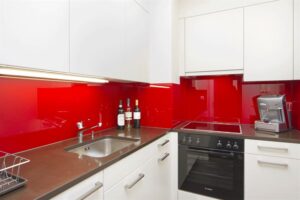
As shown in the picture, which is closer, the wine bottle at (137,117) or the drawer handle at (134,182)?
the drawer handle at (134,182)

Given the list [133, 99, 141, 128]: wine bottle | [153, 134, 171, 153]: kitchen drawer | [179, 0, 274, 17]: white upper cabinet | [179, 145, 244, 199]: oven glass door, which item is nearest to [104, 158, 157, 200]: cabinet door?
[153, 134, 171, 153]: kitchen drawer

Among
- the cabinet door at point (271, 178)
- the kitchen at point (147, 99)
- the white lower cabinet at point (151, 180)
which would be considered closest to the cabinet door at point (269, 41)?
the kitchen at point (147, 99)

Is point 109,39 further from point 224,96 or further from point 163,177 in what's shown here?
point 224,96

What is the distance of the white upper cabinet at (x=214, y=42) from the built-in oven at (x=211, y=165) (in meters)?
0.74

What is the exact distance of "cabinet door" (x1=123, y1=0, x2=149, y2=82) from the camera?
5.14 feet

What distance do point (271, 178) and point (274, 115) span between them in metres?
0.57

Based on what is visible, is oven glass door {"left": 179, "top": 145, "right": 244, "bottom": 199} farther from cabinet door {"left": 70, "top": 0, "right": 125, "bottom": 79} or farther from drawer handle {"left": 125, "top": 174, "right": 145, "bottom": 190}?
cabinet door {"left": 70, "top": 0, "right": 125, "bottom": 79}

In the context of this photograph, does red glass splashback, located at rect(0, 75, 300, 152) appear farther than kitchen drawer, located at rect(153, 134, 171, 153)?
No

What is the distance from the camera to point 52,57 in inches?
37.2

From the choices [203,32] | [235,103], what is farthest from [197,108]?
[203,32]

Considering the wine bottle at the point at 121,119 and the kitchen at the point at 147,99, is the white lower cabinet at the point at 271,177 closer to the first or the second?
the kitchen at the point at 147,99

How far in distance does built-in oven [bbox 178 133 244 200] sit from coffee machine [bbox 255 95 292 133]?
1.12ft

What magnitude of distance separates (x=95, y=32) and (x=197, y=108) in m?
1.58

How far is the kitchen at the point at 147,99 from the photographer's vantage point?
0.89m
